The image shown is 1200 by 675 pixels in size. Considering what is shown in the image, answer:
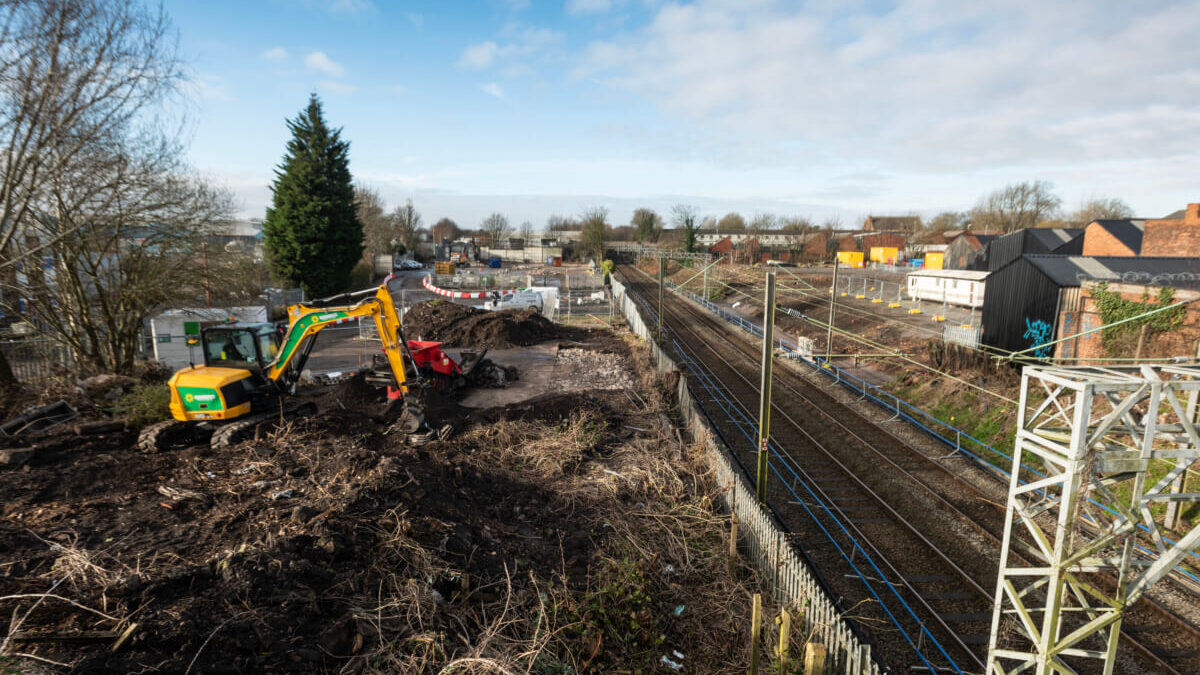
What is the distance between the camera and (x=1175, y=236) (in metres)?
31.8

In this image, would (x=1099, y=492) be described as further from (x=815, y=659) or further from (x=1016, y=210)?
(x=1016, y=210)

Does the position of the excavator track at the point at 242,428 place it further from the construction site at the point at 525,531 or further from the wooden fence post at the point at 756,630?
the wooden fence post at the point at 756,630

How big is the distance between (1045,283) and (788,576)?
17.7m

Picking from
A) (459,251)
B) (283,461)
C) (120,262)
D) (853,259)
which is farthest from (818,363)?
(459,251)

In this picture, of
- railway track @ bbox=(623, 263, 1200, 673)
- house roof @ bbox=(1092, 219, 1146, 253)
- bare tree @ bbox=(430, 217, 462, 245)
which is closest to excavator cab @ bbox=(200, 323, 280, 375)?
railway track @ bbox=(623, 263, 1200, 673)

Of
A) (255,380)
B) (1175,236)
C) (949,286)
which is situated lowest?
(255,380)

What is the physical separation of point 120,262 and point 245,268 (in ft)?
17.3

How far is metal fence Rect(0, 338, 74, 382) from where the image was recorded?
1683 cm

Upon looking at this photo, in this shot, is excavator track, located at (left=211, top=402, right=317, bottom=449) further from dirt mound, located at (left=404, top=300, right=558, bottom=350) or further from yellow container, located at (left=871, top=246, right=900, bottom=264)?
yellow container, located at (left=871, top=246, right=900, bottom=264)

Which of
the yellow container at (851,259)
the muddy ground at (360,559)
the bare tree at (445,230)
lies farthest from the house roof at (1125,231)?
the bare tree at (445,230)

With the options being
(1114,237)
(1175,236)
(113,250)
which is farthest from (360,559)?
(1114,237)

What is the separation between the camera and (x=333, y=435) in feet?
39.2

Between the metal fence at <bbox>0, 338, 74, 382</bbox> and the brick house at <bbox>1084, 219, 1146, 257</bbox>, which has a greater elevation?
the brick house at <bbox>1084, 219, 1146, 257</bbox>

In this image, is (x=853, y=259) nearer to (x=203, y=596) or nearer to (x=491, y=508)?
(x=491, y=508)
